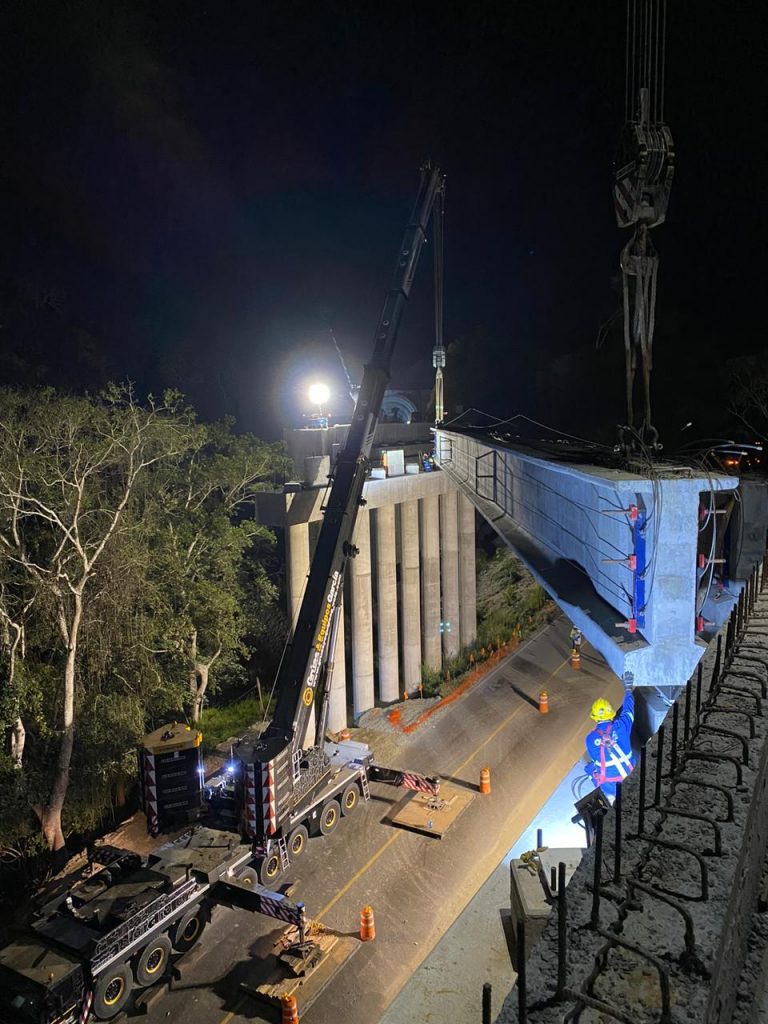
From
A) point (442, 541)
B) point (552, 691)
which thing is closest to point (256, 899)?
point (552, 691)

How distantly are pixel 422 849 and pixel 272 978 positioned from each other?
4056 mm

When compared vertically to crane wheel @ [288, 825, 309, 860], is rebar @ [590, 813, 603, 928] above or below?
above

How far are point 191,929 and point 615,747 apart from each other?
7.27 m

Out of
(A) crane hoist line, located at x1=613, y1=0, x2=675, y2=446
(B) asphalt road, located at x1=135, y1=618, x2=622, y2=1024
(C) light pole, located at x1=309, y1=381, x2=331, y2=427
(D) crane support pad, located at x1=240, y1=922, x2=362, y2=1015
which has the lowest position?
(B) asphalt road, located at x1=135, y1=618, x2=622, y2=1024

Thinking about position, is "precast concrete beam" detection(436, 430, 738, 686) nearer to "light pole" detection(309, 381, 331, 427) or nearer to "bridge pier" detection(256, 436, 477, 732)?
"bridge pier" detection(256, 436, 477, 732)

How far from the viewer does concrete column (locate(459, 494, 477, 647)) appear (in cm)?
2625

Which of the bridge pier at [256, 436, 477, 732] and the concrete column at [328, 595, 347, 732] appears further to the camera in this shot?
the concrete column at [328, 595, 347, 732]

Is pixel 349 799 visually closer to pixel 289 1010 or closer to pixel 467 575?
pixel 289 1010

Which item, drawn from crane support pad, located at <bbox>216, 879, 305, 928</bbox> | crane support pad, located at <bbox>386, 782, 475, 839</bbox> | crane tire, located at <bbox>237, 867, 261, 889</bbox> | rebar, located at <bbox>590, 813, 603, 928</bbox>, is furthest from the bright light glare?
rebar, located at <bbox>590, 813, 603, 928</bbox>

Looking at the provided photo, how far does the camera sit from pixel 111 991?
895cm

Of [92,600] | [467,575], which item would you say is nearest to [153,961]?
[92,600]

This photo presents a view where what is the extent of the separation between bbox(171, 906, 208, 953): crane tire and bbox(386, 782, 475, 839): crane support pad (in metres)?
4.68

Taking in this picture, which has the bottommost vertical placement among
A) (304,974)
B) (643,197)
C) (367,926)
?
(304,974)

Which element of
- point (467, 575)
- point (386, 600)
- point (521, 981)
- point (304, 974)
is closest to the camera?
point (521, 981)
